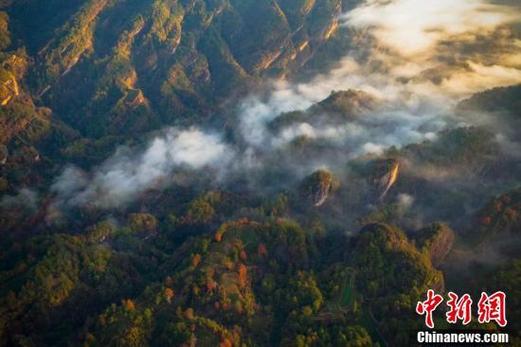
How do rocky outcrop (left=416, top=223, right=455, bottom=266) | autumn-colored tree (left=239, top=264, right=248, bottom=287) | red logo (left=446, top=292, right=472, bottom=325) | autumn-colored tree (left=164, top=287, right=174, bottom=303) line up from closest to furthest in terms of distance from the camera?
1. red logo (left=446, top=292, right=472, bottom=325)
2. autumn-colored tree (left=164, top=287, right=174, bottom=303)
3. autumn-colored tree (left=239, top=264, right=248, bottom=287)
4. rocky outcrop (left=416, top=223, right=455, bottom=266)

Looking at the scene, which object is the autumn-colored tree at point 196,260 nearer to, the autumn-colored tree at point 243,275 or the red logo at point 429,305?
the autumn-colored tree at point 243,275

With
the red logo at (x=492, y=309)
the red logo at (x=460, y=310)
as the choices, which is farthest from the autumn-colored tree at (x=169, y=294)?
the red logo at (x=492, y=309)

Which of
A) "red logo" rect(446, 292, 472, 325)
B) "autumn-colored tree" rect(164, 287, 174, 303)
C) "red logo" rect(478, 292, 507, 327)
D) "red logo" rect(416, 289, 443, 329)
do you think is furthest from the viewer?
"autumn-colored tree" rect(164, 287, 174, 303)

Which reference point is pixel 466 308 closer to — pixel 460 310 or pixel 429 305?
pixel 460 310

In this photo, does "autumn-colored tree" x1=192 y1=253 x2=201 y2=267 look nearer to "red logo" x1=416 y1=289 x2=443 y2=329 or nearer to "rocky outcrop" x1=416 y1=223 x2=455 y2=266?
"red logo" x1=416 y1=289 x2=443 y2=329

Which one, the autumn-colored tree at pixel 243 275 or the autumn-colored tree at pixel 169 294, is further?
the autumn-colored tree at pixel 243 275

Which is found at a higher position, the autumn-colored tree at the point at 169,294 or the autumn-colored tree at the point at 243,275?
the autumn-colored tree at the point at 169,294

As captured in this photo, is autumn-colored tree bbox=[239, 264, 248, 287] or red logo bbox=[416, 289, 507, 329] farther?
autumn-colored tree bbox=[239, 264, 248, 287]

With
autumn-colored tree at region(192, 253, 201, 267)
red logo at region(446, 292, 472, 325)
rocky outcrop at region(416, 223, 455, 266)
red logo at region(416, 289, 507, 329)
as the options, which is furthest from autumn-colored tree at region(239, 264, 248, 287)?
red logo at region(446, 292, 472, 325)

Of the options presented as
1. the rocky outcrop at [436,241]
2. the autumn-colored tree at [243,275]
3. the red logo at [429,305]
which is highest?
the red logo at [429,305]

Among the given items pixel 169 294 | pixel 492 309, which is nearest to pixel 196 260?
→ pixel 169 294

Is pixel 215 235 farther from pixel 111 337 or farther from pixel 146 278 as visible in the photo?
pixel 111 337

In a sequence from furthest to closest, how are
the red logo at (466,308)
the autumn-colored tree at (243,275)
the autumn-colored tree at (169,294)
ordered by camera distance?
the autumn-colored tree at (243,275) → the autumn-colored tree at (169,294) → the red logo at (466,308)
